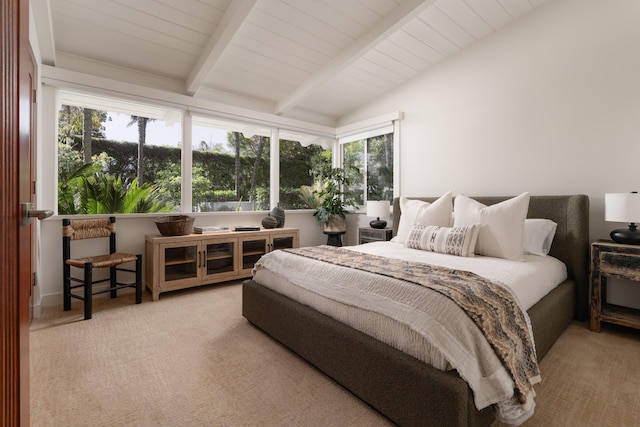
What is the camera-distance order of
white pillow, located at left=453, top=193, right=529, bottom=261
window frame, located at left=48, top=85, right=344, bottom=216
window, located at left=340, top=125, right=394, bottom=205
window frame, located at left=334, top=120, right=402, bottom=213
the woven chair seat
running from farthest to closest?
window, located at left=340, top=125, right=394, bottom=205 < window frame, located at left=334, top=120, right=402, bottom=213 < window frame, located at left=48, top=85, right=344, bottom=216 < the woven chair seat < white pillow, located at left=453, top=193, right=529, bottom=261

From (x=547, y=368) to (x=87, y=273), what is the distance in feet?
11.8

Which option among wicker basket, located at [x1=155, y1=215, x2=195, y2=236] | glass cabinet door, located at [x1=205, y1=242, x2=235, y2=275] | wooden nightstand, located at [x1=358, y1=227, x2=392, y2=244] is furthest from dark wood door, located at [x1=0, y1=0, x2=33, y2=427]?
wooden nightstand, located at [x1=358, y1=227, x2=392, y2=244]

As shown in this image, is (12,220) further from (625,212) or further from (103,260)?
(625,212)

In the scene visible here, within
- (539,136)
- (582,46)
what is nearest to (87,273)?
(539,136)

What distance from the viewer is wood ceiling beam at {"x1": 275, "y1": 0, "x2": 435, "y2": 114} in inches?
108

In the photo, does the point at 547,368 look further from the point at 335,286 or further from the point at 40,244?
the point at 40,244

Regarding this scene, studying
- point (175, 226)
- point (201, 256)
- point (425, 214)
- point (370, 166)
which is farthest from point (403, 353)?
point (370, 166)

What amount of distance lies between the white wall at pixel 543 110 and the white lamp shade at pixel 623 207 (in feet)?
1.46

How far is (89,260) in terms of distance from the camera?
2773 millimetres

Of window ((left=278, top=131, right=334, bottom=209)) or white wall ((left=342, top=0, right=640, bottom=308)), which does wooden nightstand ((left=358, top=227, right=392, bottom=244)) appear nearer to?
white wall ((left=342, top=0, right=640, bottom=308))

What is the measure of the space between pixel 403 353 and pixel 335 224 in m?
3.32

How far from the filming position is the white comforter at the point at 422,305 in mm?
1264

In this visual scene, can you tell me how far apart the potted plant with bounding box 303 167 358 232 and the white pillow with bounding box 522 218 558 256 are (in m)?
2.44

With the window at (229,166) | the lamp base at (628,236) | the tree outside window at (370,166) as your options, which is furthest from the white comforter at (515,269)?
the window at (229,166)
